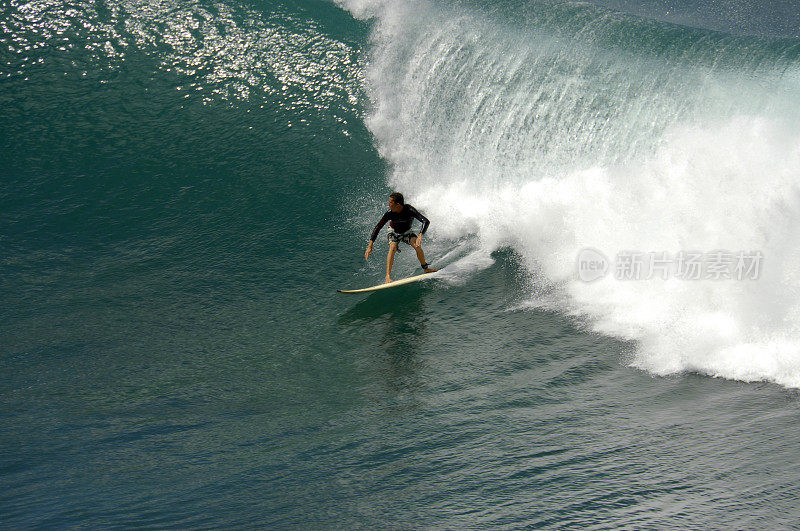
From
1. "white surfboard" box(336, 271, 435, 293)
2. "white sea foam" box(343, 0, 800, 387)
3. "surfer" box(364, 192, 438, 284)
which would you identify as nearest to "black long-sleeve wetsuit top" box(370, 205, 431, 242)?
"surfer" box(364, 192, 438, 284)

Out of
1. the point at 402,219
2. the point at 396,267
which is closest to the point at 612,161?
the point at 402,219

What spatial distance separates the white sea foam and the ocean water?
45 millimetres

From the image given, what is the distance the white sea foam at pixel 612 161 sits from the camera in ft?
23.4

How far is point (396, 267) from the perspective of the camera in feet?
30.9

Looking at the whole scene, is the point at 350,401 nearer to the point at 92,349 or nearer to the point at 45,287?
the point at 92,349

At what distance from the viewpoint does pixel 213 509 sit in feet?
15.2

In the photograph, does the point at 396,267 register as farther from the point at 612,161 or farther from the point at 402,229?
the point at 612,161

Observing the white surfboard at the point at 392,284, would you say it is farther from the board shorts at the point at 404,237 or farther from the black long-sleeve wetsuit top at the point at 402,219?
the black long-sleeve wetsuit top at the point at 402,219

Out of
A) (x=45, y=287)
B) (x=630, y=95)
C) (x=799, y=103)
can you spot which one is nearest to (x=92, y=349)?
(x=45, y=287)

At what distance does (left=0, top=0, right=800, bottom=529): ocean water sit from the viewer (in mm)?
4898

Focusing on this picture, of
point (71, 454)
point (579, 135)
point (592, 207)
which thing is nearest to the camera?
point (71, 454)

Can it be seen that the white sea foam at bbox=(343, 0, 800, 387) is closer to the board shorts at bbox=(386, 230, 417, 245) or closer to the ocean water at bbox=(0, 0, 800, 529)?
the ocean water at bbox=(0, 0, 800, 529)

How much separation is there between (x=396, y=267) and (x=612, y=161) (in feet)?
11.1

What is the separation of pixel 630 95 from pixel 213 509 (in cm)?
841
